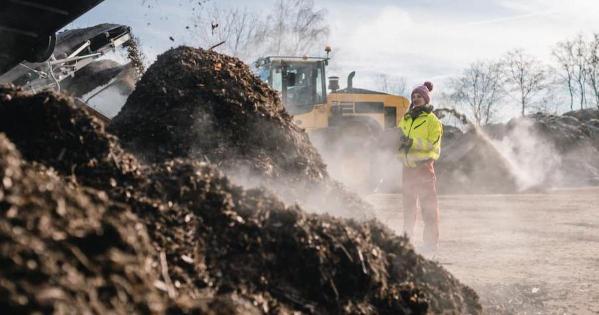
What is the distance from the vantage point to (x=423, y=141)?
7.17 metres

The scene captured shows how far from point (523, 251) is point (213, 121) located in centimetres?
467

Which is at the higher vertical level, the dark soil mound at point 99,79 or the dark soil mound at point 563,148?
the dark soil mound at point 99,79

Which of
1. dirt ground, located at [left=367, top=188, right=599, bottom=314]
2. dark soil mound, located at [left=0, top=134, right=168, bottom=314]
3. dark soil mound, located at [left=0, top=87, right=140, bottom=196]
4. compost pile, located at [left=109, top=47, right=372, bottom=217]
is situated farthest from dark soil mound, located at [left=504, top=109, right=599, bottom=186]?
dark soil mound, located at [left=0, top=134, right=168, bottom=314]

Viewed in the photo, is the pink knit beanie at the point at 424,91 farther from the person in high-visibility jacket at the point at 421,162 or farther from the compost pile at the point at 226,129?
the compost pile at the point at 226,129

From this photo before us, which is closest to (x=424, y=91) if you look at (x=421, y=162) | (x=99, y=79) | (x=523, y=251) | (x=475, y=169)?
(x=421, y=162)

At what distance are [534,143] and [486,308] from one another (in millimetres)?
16644

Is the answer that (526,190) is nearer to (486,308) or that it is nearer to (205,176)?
(486,308)

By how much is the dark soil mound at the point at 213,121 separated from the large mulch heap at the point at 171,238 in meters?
1.07

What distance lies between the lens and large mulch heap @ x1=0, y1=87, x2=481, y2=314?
167cm

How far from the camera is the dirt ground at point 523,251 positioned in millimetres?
4840

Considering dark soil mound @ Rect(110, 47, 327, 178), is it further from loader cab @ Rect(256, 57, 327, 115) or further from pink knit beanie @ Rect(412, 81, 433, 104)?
loader cab @ Rect(256, 57, 327, 115)

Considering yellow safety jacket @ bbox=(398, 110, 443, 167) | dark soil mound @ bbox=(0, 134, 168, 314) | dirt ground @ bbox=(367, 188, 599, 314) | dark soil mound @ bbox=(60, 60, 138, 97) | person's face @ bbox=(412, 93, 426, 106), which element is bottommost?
dirt ground @ bbox=(367, 188, 599, 314)

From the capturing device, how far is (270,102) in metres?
4.48

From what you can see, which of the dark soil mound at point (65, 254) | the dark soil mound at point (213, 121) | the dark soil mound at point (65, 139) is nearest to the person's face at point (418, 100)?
Answer: the dark soil mound at point (213, 121)
